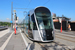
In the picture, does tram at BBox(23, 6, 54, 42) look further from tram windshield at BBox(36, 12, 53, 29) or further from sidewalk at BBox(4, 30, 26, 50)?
sidewalk at BBox(4, 30, 26, 50)

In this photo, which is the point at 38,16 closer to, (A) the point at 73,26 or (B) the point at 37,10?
(B) the point at 37,10

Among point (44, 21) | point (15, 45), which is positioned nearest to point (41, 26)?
point (44, 21)

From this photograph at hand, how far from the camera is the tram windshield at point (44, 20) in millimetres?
7902

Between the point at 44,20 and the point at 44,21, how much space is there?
3.9 inches

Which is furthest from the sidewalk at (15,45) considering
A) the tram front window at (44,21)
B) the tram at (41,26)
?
the tram front window at (44,21)

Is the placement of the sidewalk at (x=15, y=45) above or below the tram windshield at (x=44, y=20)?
below

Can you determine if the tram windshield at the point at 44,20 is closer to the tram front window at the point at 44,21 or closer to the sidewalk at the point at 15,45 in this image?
the tram front window at the point at 44,21

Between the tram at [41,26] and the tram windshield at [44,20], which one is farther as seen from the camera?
the tram windshield at [44,20]

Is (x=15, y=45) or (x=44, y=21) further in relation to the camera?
(x=44, y=21)

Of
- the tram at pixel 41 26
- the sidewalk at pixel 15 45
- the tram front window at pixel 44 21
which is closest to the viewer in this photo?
the sidewalk at pixel 15 45

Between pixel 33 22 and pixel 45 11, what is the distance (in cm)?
161

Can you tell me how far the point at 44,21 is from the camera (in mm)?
7992

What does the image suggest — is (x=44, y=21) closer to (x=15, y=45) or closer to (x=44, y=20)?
(x=44, y=20)

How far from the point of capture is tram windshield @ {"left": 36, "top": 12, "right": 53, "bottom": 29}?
25.9 ft
